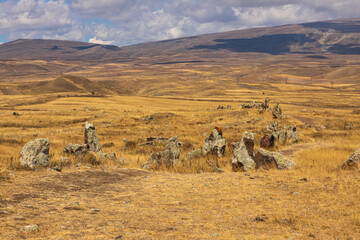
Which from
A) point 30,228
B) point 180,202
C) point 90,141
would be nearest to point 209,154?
point 90,141

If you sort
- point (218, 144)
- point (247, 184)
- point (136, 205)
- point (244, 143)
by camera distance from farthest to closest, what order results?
point (218, 144) → point (244, 143) → point (247, 184) → point (136, 205)

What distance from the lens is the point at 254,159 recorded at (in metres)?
20.2

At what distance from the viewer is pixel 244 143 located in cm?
2061

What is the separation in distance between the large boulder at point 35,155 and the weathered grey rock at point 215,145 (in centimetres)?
1227

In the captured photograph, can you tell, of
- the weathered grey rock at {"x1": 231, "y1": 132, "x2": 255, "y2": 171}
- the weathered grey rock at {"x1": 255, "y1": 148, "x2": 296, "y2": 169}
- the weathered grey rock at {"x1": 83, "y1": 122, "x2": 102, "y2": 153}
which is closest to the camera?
the weathered grey rock at {"x1": 255, "y1": 148, "x2": 296, "y2": 169}

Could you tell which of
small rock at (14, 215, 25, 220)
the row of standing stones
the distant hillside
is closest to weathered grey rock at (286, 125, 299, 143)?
the row of standing stones

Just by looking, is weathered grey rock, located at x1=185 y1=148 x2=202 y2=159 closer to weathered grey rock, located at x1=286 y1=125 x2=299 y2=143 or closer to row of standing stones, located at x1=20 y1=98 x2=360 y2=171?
row of standing stones, located at x1=20 y1=98 x2=360 y2=171

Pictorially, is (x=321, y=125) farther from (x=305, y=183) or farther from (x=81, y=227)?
(x=81, y=227)

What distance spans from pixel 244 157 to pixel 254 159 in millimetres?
729

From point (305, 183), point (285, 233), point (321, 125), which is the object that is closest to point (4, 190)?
point (285, 233)

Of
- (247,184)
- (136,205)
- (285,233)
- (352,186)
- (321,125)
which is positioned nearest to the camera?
(285,233)

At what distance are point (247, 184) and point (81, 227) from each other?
850cm

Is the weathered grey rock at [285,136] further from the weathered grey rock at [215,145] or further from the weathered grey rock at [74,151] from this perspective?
the weathered grey rock at [74,151]

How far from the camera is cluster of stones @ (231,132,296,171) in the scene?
60.7ft
